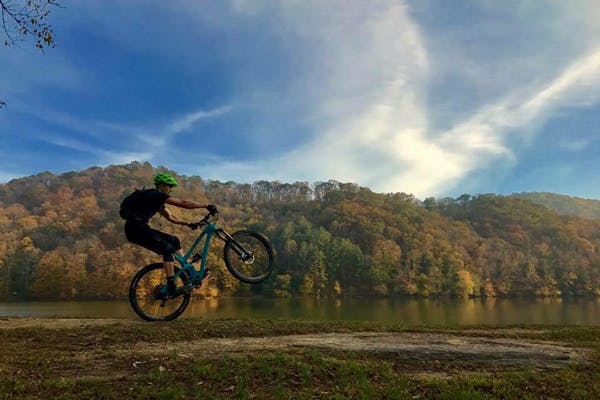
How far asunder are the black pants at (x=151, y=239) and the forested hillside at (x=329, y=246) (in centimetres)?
6054

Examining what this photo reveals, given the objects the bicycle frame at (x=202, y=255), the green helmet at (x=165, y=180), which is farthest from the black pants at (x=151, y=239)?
the green helmet at (x=165, y=180)

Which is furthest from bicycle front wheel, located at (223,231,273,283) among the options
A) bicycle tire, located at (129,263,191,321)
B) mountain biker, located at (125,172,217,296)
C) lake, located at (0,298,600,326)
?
lake, located at (0,298,600,326)

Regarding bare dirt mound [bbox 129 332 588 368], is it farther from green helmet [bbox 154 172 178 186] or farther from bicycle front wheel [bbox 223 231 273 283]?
green helmet [bbox 154 172 178 186]

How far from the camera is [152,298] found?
10188mm

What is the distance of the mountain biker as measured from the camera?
30.0 ft

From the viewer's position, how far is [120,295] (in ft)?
254

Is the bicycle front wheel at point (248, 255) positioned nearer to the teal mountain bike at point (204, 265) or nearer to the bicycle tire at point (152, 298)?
the teal mountain bike at point (204, 265)

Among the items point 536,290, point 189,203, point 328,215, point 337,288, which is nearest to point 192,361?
point 189,203

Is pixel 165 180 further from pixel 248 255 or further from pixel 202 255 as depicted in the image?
pixel 248 255

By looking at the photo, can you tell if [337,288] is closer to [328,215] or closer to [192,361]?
[328,215]

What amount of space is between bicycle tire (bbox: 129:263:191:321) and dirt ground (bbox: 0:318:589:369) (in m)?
0.75

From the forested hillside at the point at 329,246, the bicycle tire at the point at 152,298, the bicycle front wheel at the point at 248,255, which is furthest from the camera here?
the forested hillside at the point at 329,246

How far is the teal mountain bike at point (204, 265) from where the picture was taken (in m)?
9.57

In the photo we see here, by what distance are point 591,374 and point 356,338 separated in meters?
5.71
